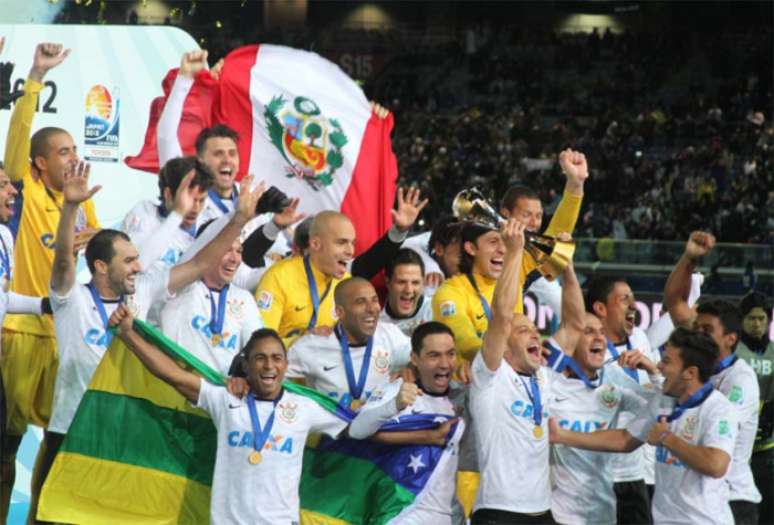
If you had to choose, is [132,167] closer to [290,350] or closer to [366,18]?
[290,350]

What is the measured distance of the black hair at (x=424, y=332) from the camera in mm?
6766

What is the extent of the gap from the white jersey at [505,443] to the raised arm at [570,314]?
54cm

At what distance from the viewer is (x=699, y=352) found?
6.89 meters

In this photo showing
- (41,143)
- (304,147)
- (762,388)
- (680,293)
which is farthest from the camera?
(304,147)

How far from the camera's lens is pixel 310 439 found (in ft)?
22.8

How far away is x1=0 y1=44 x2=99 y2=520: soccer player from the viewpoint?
729 cm

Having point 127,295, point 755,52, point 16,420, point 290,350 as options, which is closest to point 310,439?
point 290,350

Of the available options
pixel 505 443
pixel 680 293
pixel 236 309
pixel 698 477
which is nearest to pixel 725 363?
pixel 698 477

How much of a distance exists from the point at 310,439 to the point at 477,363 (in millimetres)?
900

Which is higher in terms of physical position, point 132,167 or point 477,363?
point 132,167

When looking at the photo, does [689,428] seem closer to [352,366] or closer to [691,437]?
[691,437]

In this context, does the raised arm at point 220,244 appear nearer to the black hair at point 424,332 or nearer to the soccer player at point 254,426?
the soccer player at point 254,426

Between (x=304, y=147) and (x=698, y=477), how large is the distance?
3.62m

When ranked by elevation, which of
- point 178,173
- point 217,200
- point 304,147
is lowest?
point 217,200
